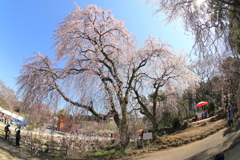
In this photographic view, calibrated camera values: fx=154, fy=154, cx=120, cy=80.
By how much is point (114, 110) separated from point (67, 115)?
287cm

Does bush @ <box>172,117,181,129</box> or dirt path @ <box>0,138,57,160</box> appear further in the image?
bush @ <box>172,117,181,129</box>

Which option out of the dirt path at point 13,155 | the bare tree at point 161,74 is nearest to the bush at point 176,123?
the bare tree at point 161,74

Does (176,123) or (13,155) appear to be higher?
(176,123)

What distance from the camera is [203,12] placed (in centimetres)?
611

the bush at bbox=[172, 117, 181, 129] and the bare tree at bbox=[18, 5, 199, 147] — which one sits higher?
the bare tree at bbox=[18, 5, 199, 147]

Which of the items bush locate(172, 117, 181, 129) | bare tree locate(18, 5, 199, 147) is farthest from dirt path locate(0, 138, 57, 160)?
bush locate(172, 117, 181, 129)

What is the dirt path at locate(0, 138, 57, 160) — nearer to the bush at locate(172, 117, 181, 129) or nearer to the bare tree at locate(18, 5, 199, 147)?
the bare tree at locate(18, 5, 199, 147)

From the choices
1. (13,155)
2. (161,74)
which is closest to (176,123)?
(161,74)

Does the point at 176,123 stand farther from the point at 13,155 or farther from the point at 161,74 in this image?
the point at 13,155

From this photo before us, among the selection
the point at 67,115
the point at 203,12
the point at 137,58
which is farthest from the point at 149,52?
the point at 67,115

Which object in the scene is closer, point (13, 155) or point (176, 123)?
point (13, 155)

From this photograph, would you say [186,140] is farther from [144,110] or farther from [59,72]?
[59,72]

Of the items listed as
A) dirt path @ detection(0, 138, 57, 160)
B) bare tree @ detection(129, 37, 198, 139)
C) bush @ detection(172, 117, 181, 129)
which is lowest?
dirt path @ detection(0, 138, 57, 160)

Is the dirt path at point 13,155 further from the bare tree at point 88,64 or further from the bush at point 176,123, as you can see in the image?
the bush at point 176,123
